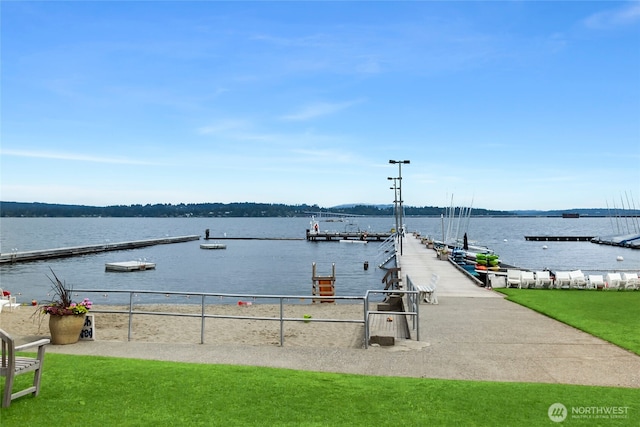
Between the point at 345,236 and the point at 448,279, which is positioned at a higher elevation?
the point at 448,279

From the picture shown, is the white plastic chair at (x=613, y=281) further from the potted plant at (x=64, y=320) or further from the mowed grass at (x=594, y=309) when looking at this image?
the potted plant at (x=64, y=320)

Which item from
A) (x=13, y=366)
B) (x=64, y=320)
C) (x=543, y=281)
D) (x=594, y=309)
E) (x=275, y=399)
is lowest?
(x=594, y=309)

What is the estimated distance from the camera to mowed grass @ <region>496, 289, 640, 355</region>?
11358 mm

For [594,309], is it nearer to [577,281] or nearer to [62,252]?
[577,281]

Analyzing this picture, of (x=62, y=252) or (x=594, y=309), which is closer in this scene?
(x=594, y=309)

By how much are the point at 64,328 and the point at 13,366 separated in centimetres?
428

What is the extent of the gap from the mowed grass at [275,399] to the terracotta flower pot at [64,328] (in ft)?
6.85

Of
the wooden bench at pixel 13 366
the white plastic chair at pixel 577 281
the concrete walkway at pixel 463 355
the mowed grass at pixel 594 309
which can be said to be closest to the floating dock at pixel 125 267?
the mowed grass at pixel 594 309

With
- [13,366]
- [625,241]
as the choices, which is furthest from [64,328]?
[625,241]

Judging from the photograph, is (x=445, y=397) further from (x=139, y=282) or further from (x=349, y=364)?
(x=139, y=282)

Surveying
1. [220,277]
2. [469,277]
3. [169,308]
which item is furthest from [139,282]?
[469,277]

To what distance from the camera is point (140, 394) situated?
22.1 feet

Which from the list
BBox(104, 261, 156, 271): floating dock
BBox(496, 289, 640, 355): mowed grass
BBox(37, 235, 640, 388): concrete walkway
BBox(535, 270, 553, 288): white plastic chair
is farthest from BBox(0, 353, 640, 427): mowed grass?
BBox(104, 261, 156, 271): floating dock

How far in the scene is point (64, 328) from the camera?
10.0 meters
